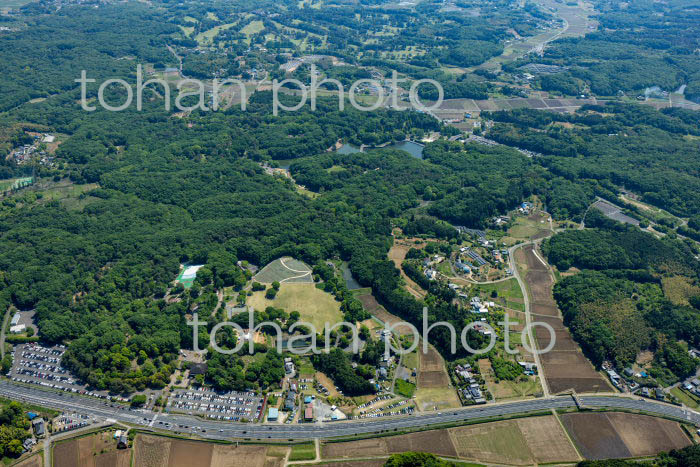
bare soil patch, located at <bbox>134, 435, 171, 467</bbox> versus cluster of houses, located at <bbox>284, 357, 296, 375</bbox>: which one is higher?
cluster of houses, located at <bbox>284, 357, 296, 375</bbox>

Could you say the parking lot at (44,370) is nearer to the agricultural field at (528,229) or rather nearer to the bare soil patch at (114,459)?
the bare soil patch at (114,459)

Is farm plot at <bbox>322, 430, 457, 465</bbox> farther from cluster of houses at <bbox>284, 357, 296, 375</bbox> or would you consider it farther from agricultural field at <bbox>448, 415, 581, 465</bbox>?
cluster of houses at <bbox>284, 357, 296, 375</bbox>

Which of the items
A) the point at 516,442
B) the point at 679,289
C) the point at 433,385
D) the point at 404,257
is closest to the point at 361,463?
the point at 433,385

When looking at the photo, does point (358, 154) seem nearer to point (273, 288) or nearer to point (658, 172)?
point (273, 288)

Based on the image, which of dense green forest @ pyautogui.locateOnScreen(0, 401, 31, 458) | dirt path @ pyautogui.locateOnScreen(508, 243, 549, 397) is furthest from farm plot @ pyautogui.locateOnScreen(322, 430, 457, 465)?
dense green forest @ pyautogui.locateOnScreen(0, 401, 31, 458)

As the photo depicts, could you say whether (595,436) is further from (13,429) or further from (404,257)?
(13,429)

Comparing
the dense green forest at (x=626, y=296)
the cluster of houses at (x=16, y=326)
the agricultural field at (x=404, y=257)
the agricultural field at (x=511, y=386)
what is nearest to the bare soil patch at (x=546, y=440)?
the agricultural field at (x=511, y=386)
